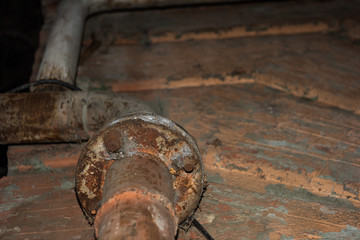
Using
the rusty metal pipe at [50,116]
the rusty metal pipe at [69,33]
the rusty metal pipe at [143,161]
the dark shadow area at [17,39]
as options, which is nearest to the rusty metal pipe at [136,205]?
the rusty metal pipe at [143,161]

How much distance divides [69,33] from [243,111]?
3.87 feet

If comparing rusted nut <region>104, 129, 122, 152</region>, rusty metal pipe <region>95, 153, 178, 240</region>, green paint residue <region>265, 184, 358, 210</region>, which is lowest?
green paint residue <region>265, 184, 358, 210</region>

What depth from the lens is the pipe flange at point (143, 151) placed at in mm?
1188

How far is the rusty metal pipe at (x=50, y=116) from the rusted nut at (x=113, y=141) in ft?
1.27

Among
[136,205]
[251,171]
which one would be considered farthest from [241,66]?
[136,205]

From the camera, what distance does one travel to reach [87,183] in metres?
1.21

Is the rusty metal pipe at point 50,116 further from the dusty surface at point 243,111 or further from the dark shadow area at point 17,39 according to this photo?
the dark shadow area at point 17,39

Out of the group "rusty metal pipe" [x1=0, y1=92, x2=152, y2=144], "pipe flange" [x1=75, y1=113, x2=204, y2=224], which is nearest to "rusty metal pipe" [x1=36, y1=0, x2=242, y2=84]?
"rusty metal pipe" [x1=0, y1=92, x2=152, y2=144]

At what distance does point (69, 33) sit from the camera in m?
2.16

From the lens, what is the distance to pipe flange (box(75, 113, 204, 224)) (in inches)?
46.8

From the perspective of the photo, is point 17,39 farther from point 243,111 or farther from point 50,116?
point 243,111

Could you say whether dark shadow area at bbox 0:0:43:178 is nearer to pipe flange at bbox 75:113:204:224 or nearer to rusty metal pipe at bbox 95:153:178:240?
pipe flange at bbox 75:113:204:224

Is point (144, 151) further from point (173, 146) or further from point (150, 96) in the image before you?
point (150, 96)

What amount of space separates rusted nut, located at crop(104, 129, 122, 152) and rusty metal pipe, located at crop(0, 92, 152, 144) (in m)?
0.39
